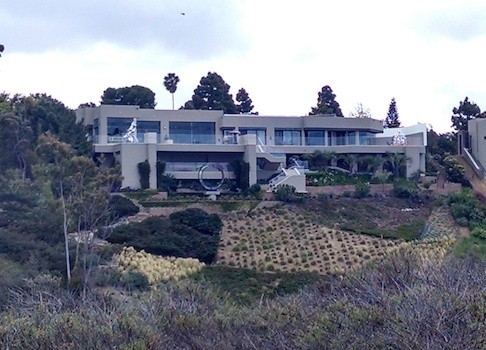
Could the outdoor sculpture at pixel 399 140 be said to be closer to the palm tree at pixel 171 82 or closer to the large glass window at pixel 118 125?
the large glass window at pixel 118 125

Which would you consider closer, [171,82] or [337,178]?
[337,178]

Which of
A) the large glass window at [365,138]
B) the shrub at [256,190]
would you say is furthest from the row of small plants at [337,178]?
the large glass window at [365,138]

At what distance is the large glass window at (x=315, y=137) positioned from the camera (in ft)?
209

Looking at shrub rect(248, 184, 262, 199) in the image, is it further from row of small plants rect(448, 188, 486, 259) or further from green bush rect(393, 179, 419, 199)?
row of small plants rect(448, 188, 486, 259)

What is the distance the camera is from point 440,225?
5084cm

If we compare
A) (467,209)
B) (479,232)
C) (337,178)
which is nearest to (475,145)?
(337,178)

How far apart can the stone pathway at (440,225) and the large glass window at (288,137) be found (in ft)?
42.6

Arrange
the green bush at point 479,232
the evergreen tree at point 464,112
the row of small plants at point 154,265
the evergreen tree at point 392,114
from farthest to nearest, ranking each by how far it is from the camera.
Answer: the evergreen tree at point 392,114, the evergreen tree at point 464,112, the green bush at point 479,232, the row of small plants at point 154,265

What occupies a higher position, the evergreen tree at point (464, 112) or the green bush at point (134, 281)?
the evergreen tree at point (464, 112)

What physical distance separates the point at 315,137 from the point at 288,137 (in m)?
1.80

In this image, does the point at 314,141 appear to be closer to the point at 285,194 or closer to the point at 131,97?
the point at 285,194

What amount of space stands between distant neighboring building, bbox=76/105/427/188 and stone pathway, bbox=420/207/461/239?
8353 mm

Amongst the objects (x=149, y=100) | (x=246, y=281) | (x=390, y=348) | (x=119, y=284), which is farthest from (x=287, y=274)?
(x=149, y=100)

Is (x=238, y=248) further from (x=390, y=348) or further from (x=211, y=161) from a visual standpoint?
(x=390, y=348)
